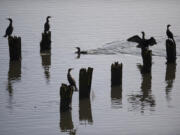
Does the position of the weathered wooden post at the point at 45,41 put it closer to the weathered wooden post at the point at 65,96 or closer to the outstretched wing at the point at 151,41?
the outstretched wing at the point at 151,41

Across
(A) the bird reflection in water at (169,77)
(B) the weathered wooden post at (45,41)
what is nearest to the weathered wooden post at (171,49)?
(A) the bird reflection in water at (169,77)

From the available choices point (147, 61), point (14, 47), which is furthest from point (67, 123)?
point (14, 47)

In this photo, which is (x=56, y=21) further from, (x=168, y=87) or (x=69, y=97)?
(x=69, y=97)

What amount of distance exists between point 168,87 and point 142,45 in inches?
193

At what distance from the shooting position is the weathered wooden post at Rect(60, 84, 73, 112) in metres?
15.1

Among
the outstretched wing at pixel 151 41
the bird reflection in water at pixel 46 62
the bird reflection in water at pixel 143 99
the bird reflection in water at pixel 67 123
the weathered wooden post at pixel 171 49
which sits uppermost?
the outstretched wing at pixel 151 41

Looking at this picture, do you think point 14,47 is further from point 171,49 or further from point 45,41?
point 171,49

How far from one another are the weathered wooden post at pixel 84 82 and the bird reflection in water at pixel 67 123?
1.29 metres

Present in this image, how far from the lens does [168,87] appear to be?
18.8 metres

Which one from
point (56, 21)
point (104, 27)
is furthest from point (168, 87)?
point (56, 21)

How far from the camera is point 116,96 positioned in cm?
1748

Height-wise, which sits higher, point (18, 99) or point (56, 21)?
point (56, 21)

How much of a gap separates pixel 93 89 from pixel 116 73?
90cm

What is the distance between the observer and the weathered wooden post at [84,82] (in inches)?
649
